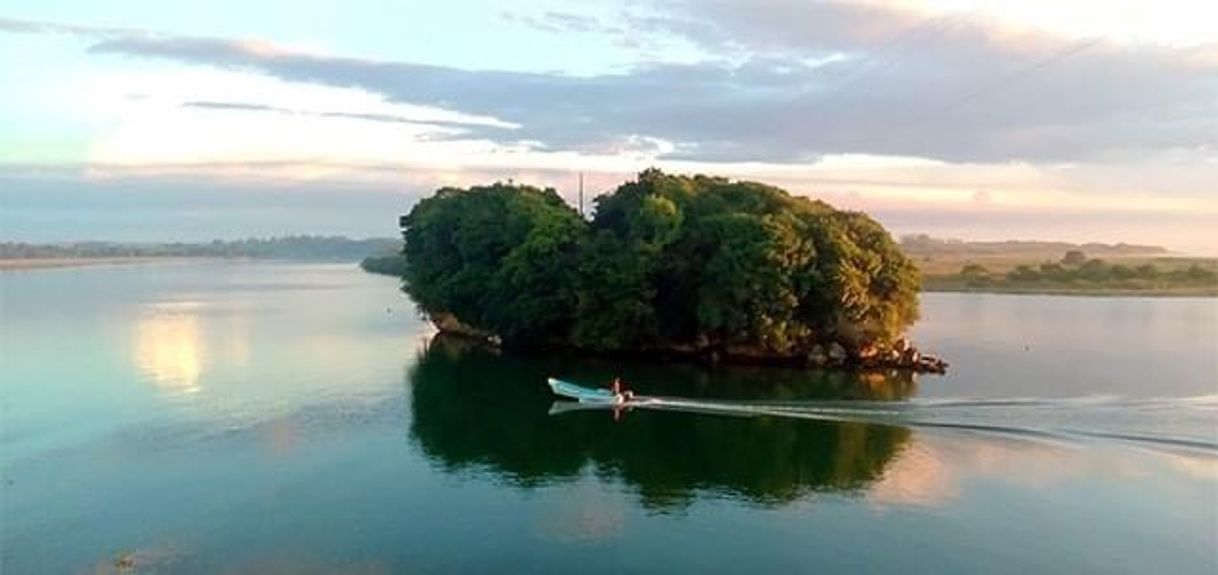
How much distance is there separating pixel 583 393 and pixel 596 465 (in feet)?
25.5

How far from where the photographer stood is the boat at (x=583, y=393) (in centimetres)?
3416

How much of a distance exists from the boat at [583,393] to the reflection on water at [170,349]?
1170 cm

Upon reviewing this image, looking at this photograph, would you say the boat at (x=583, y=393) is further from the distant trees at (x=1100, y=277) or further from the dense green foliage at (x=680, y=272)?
the distant trees at (x=1100, y=277)

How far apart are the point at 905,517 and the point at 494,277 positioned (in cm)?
2747

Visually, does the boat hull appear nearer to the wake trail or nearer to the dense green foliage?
the wake trail

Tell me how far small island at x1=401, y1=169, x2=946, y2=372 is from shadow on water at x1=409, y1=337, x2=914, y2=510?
→ 2236 mm

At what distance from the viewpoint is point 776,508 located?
921 inches

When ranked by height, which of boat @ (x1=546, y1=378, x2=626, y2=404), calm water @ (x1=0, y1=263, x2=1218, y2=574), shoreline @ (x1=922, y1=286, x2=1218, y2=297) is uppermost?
shoreline @ (x1=922, y1=286, x2=1218, y2=297)

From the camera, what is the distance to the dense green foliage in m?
40.5

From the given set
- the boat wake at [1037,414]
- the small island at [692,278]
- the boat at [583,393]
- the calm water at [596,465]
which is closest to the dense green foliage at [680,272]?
the small island at [692,278]

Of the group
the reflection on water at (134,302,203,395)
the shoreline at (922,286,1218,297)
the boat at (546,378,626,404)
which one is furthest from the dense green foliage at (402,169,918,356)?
the shoreline at (922,286,1218,297)

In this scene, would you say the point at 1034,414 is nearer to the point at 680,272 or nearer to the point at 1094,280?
the point at 680,272

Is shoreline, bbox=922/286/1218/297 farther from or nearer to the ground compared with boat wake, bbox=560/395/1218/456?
farther from the ground

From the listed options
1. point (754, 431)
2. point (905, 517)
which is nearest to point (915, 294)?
point (754, 431)
